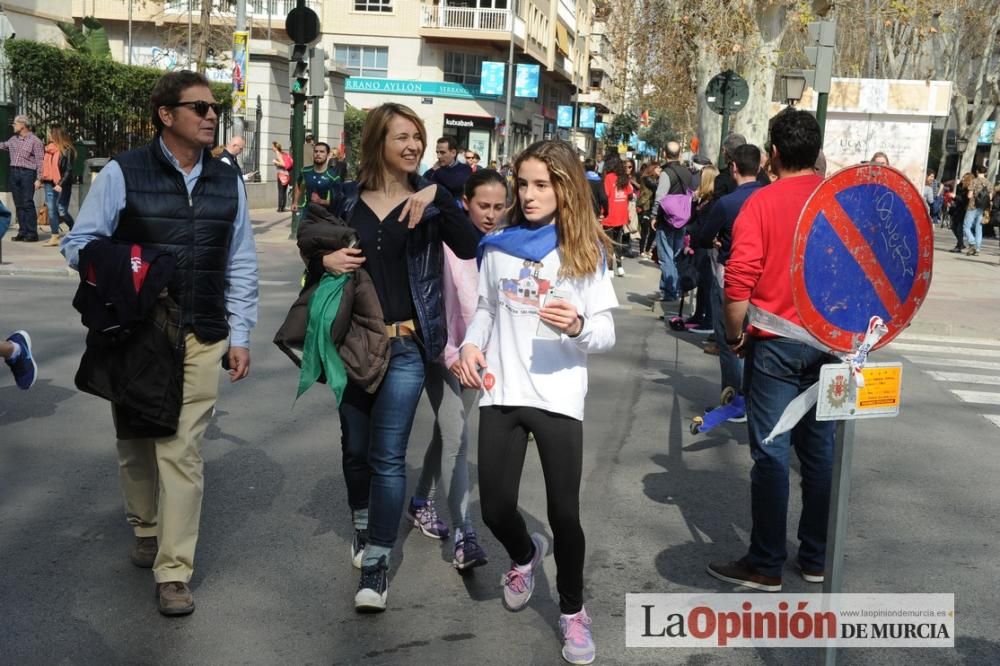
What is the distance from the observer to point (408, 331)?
4379 mm

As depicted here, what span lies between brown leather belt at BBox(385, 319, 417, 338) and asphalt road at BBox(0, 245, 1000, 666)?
1.07 meters

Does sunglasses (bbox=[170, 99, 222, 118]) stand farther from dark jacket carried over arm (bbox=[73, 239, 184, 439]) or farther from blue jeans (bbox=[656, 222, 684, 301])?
blue jeans (bbox=[656, 222, 684, 301])

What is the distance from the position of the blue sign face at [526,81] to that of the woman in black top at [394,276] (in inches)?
1956

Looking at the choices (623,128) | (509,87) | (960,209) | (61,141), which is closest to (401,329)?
(61,141)

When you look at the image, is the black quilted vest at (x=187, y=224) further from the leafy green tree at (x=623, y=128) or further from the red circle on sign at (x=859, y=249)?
the leafy green tree at (x=623, y=128)

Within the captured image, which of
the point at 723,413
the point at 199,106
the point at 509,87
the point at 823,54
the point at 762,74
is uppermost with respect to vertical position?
the point at 509,87

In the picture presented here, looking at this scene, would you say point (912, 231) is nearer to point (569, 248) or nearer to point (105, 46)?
point (569, 248)

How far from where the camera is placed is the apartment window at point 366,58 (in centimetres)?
5362

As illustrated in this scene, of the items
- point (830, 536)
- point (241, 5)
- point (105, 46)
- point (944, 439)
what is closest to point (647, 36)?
point (241, 5)

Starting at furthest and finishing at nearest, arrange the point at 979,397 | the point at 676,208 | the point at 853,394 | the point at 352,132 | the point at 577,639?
the point at 352,132 → the point at 676,208 → the point at 979,397 → the point at 577,639 → the point at 853,394

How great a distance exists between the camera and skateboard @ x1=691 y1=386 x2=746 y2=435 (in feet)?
24.4

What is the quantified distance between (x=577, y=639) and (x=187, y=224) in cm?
210

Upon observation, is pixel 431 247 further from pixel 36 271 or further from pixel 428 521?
pixel 36 271

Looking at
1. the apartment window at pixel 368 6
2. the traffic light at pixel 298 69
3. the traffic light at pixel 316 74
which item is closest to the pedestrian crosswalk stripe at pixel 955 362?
the traffic light at pixel 298 69
